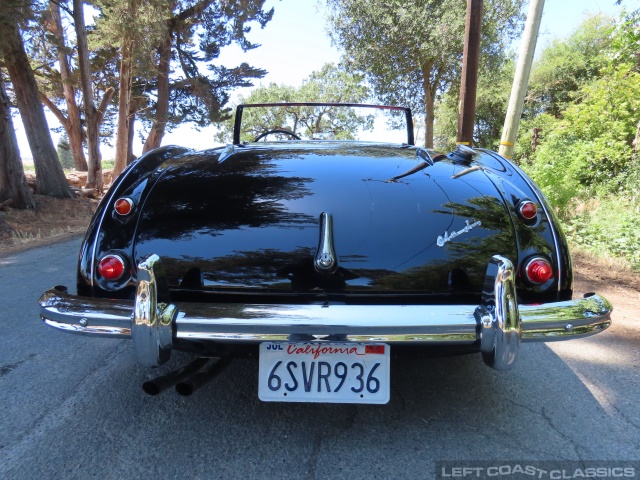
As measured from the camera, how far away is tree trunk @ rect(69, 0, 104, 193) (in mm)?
12094

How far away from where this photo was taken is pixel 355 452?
169 cm

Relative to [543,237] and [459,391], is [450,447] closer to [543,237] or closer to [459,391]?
[459,391]

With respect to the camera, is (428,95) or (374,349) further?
(428,95)

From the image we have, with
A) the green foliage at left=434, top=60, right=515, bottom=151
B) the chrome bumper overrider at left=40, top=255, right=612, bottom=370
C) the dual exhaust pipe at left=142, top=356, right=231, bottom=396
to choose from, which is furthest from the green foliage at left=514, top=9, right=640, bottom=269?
the green foliage at left=434, top=60, right=515, bottom=151

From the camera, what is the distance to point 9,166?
8836mm

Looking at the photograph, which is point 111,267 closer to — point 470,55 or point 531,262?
point 531,262

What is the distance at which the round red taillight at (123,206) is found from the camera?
1.89 meters

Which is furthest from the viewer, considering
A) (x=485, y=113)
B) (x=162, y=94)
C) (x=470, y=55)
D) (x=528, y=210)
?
(x=485, y=113)

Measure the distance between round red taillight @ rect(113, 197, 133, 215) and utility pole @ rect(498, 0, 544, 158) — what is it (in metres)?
4.96

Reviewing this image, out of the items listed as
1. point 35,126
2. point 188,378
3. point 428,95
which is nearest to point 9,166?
point 35,126

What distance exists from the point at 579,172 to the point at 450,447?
7.28m

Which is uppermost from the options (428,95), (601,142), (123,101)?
(428,95)

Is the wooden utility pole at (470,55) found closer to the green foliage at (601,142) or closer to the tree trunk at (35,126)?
the green foliage at (601,142)

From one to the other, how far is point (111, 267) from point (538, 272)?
67.4 inches
